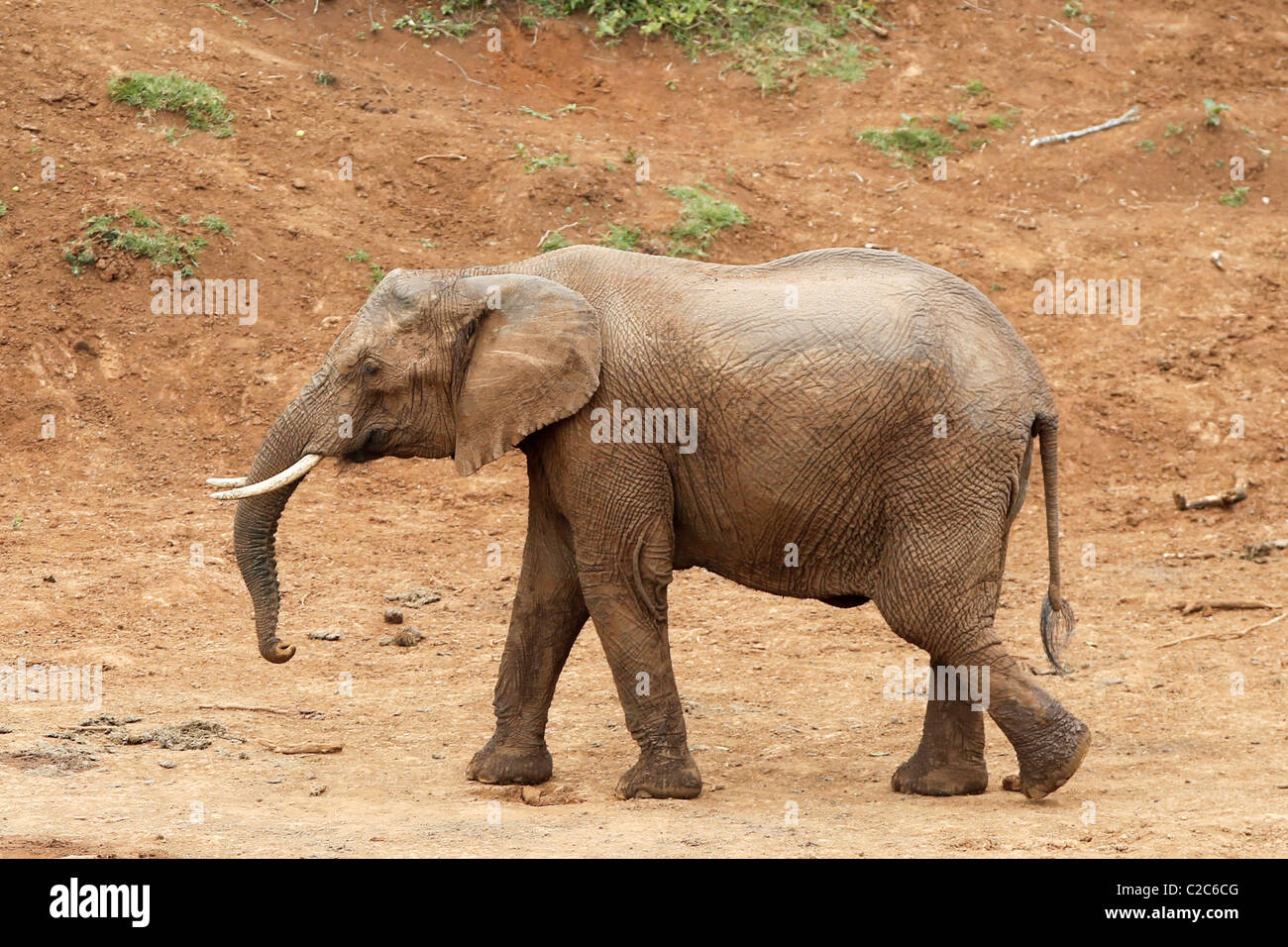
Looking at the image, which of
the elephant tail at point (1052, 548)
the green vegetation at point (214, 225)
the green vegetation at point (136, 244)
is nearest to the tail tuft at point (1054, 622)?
the elephant tail at point (1052, 548)

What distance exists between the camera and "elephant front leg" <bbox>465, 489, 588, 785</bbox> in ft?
32.0

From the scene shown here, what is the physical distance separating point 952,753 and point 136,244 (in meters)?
10.3

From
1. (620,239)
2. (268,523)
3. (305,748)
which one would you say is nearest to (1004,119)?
(620,239)

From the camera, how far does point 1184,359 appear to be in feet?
56.1

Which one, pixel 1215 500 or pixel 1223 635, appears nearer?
pixel 1223 635

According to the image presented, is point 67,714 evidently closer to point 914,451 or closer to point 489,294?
point 489,294

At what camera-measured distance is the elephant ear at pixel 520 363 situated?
8.93 m

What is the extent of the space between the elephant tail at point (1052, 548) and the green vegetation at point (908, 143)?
11032 mm

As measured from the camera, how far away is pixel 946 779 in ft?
31.2

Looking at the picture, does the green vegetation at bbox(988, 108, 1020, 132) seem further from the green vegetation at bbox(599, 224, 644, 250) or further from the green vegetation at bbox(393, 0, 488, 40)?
the green vegetation at bbox(393, 0, 488, 40)

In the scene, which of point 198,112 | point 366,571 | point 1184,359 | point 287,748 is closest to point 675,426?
point 287,748

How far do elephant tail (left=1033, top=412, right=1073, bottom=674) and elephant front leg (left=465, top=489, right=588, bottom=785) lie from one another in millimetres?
2595
